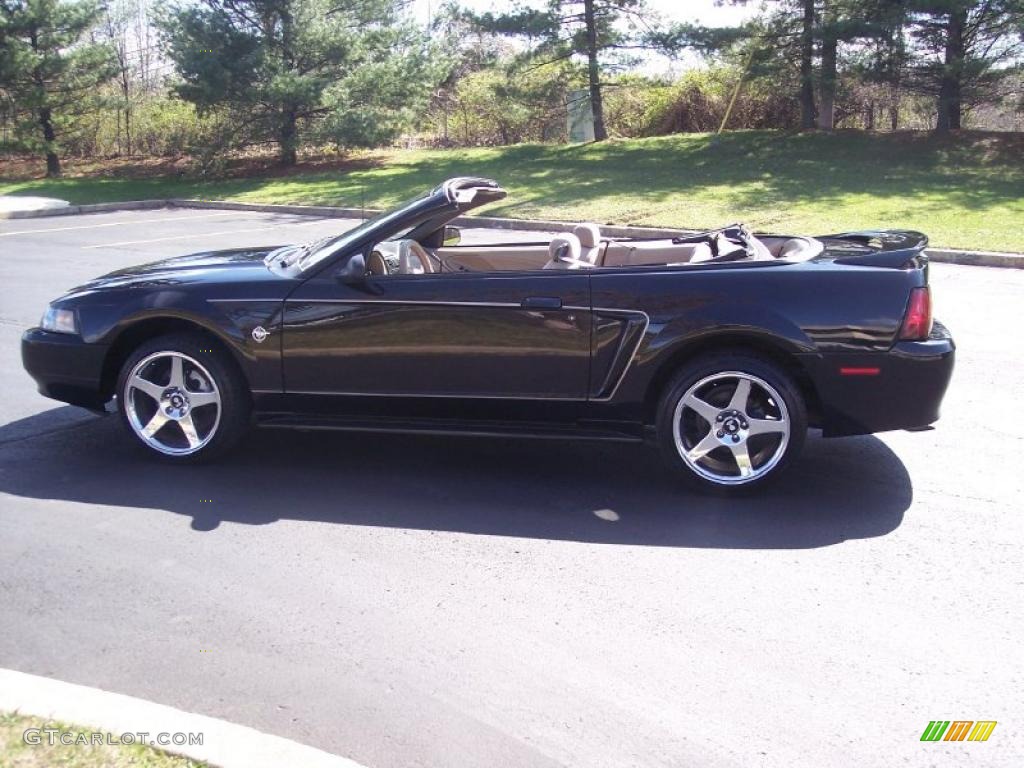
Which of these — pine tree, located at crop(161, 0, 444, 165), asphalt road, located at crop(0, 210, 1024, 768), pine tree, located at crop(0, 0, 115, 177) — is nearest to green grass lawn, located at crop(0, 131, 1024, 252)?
pine tree, located at crop(161, 0, 444, 165)

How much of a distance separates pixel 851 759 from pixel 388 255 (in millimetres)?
3385

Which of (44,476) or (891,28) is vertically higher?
(891,28)

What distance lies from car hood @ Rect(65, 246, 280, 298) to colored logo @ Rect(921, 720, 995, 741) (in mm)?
3736

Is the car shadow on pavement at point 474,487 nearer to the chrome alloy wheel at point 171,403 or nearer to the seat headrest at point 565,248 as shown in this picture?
the chrome alloy wheel at point 171,403

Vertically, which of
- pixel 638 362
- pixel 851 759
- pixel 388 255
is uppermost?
pixel 388 255

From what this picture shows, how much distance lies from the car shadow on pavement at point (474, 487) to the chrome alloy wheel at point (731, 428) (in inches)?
6.5

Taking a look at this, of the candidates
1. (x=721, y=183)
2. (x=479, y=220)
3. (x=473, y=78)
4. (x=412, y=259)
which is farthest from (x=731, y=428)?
(x=473, y=78)

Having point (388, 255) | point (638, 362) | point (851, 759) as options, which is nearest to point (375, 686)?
point (851, 759)

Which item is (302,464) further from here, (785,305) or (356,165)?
(356,165)

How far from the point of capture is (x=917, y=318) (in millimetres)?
4766

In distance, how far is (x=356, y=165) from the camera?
25734mm

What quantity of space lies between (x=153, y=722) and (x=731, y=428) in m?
2.96

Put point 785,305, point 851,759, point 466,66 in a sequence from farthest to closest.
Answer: point 466,66 → point 785,305 → point 851,759

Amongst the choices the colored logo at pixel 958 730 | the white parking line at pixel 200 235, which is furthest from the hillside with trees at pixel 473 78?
the colored logo at pixel 958 730
